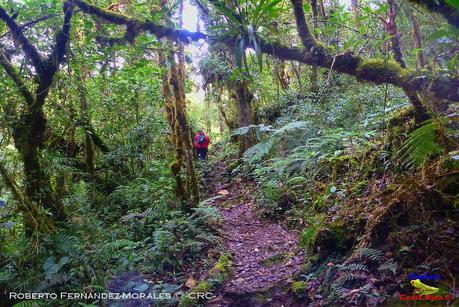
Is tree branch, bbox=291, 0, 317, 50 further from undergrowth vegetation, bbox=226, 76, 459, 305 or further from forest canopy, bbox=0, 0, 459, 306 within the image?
undergrowth vegetation, bbox=226, 76, 459, 305

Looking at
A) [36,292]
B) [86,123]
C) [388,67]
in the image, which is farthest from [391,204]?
[86,123]

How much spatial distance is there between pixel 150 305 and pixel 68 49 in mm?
4171

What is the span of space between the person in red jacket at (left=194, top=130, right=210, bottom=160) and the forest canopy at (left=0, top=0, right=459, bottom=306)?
13.0 feet

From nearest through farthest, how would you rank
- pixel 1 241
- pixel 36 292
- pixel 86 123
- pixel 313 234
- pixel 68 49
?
pixel 36 292 < pixel 313 234 < pixel 1 241 < pixel 68 49 < pixel 86 123

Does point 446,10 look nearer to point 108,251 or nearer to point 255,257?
point 255,257

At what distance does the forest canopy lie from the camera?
3.18 metres

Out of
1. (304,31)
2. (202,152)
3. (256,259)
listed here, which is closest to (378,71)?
(304,31)

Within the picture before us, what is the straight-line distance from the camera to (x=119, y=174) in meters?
9.34

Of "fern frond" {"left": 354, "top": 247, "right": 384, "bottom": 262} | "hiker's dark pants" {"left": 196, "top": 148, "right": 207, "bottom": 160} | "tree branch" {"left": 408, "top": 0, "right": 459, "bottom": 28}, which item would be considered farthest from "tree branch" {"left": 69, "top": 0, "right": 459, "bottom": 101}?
"hiker's dark pants" {"left": 196, "top": 148, "right": 207, "bottom": 160}

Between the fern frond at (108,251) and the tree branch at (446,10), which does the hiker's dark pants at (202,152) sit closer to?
the fern frond at (108,251)

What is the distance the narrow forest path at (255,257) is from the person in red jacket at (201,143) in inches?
208

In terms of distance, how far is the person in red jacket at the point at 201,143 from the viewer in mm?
13086

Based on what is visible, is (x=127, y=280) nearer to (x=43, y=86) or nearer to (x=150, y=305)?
(x=150, y=305)

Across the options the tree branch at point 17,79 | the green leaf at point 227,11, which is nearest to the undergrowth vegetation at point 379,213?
the green leaf at point 227,11
